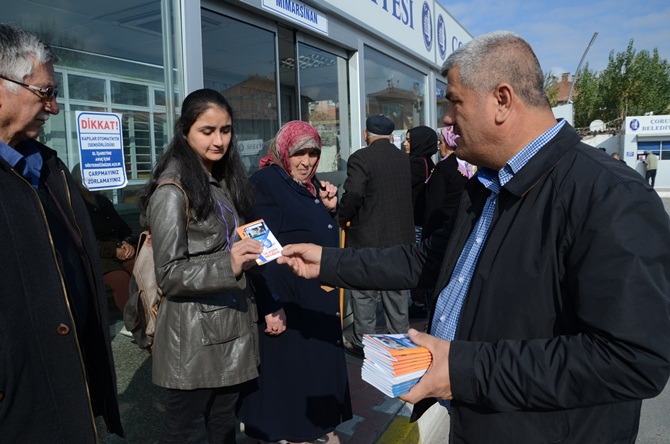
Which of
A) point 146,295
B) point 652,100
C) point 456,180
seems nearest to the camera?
point 146,295

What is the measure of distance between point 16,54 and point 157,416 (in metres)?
2.65

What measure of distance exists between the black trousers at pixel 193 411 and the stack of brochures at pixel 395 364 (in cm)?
125

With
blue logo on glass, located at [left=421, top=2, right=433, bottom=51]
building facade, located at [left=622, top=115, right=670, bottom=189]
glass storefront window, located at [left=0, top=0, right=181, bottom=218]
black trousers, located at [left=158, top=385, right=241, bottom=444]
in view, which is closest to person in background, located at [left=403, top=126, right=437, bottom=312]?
glass storefront window, located at [left=0, top=0, right=181, bottom=218]

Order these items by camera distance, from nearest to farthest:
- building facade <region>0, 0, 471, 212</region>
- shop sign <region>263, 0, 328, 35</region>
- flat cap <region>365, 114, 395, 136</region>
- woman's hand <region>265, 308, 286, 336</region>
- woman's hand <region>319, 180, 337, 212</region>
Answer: woman's hand <region>265, 308, 286, 336</region> → building facade <region>0, 0, 471, 212</region> → woman's hand <region>319, 180, 337, 212</region> → shop sign <region>263, 0, 328, 35</region> → flat cap <region>365, 114, 395, 136</region>

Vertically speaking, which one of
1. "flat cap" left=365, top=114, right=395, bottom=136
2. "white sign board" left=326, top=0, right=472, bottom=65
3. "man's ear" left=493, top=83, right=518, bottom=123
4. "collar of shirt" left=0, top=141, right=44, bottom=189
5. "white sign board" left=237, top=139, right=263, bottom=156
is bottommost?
"collar of shirt" left=0, top=141, right=44, bottom=189

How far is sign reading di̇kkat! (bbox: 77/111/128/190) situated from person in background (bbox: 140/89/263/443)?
83 cm

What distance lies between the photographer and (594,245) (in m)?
1.25

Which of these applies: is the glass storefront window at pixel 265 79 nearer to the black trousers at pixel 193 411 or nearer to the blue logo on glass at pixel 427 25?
the black trousers at pixel 193 411

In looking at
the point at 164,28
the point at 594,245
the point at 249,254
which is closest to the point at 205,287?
the point at 249,254

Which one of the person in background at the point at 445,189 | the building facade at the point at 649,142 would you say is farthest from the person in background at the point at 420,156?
the building facade at the point at 649,142

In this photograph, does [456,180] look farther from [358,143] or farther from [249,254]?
[249,254]

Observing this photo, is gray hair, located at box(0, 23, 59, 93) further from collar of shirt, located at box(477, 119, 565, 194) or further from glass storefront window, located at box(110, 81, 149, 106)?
collar of shirt, located at box(477, 119, 565, 194)

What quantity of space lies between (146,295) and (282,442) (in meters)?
1.41

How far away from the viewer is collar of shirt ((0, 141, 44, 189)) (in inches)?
63.9
